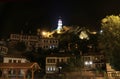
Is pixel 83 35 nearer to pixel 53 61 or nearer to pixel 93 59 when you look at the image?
pixel 93 59

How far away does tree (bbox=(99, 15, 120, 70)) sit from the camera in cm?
1860

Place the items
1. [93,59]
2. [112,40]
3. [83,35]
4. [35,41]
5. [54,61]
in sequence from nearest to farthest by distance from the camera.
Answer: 1. [112,40]
2. [54,61]
3. [93,59]
4. [83,35]
5. [35,41]

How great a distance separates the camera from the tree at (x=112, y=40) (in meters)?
18.6

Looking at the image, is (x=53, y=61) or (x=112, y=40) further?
(x=53, y=61)

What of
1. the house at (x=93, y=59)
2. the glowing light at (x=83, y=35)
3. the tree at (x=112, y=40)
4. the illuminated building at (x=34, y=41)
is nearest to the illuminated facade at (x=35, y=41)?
the illuminated building at (x=34, y=41)

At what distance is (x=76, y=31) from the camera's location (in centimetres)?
5219

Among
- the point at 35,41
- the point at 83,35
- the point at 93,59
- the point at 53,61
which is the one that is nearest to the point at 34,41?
the point at 35,41

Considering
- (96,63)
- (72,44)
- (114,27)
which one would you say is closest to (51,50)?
(72,44)

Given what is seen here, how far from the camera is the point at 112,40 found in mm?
19734

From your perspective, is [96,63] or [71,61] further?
[96,63]

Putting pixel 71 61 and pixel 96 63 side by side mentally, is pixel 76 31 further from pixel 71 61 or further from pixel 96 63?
pixel 71 61

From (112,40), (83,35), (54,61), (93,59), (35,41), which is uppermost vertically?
(83,35)

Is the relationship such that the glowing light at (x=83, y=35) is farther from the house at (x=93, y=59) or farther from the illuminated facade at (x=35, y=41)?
the house at (x=93, y=59)

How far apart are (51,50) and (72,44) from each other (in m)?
4.60
